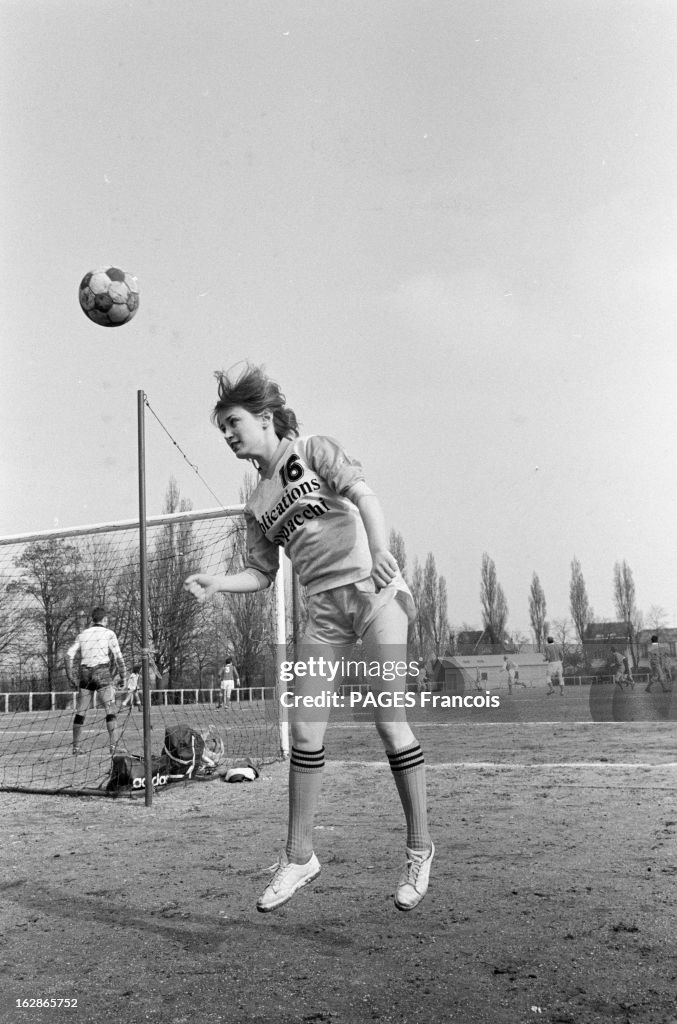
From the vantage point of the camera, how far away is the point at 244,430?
3.27m

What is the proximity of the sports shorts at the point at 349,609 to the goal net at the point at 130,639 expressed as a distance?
1714 millimetres

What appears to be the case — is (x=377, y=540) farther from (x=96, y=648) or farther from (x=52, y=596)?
(x=52, y=596)

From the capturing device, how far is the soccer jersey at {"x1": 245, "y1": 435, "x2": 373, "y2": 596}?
123 inches

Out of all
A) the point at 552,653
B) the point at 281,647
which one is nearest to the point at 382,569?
the point at 281,647

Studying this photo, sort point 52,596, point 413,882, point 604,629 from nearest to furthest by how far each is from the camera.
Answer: point 413,882
point 52,596
point 604,629

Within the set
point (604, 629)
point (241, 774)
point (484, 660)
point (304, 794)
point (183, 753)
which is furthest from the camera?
point (604, 629)

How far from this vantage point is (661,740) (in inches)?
459

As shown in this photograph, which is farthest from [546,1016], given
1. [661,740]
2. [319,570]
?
[661,740]

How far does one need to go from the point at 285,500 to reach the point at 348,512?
25 centimetres

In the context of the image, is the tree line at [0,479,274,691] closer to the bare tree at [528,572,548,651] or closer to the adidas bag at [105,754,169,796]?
the adidas bag at [105,754,169,796]

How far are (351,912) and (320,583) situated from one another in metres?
1.72

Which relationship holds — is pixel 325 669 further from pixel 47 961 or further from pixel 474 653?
pixel 474 653

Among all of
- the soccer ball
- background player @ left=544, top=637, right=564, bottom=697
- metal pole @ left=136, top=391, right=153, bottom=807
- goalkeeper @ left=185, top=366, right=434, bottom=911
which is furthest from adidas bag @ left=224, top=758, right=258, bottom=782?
background player @ left=544, top=637, right=564, bottom=697

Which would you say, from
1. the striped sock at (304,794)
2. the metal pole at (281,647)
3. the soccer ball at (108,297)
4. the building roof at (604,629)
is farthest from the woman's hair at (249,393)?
the building roof at (604,629)
